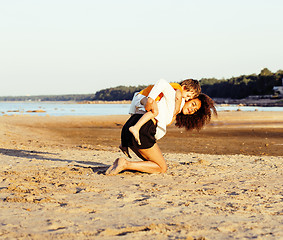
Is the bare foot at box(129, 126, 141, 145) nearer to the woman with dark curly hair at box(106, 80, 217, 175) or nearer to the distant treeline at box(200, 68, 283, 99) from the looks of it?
the woman with dark curly hair at box(106, 80, 217, 175)

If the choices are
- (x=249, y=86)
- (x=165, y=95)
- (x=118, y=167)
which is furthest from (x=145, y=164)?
(x=249, y=86)

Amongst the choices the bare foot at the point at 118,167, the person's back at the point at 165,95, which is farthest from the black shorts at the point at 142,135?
the bare foot at the point at 118,167

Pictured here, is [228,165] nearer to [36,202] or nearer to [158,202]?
[158,202]

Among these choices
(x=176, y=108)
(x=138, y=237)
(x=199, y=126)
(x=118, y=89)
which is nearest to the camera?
(x=138, y=237)

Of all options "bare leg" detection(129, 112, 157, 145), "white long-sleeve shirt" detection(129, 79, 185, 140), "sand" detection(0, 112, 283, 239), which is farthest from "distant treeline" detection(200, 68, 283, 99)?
"bare leg" detection(129, 112, 157, 145)

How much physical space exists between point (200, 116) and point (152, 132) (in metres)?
0.91

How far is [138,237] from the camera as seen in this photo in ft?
8.66

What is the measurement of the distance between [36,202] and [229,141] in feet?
28.8

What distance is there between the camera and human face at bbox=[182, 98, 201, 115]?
525 centimetres

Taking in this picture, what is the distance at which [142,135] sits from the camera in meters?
4.82

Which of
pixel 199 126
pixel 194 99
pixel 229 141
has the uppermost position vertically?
pixel 194 99

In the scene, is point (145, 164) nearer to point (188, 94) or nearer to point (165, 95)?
point (165, 95)

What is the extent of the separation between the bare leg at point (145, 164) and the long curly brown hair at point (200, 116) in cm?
64

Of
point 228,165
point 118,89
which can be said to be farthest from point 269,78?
point 228,165
